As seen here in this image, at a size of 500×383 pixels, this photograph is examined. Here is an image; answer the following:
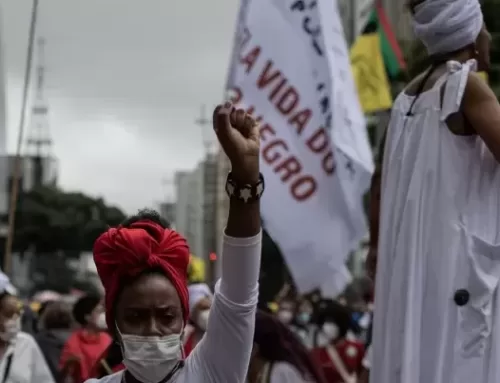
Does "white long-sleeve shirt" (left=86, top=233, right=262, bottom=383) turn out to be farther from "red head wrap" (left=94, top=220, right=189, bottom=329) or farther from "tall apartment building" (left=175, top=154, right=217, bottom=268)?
"tall apartment building" (left=175, top=154, right=217, bottom=268)

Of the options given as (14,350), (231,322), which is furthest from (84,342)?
(231,322)

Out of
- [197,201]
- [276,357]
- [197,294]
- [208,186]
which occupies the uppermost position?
[208,186]

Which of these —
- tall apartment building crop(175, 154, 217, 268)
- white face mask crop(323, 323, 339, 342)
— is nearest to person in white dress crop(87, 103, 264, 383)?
white face mask crop(323, 323, 339, 342)

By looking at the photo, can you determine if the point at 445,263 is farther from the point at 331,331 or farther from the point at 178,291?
the point at 331,331

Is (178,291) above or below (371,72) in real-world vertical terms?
below

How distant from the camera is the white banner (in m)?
8.52

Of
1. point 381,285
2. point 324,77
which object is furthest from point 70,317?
point 381,285

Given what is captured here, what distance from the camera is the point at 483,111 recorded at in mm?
4270

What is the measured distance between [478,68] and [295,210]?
13.0 feet

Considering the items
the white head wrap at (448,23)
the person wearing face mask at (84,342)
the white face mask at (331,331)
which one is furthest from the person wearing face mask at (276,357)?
the white face mask at (331,331)

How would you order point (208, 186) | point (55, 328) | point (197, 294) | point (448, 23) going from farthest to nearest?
1. point (208, 186)
2. point (55, 328)
3. point (197, 294)
4. point (448, 23)

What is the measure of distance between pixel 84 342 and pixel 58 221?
56.8 meters

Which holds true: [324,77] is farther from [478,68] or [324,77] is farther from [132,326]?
[132,326]

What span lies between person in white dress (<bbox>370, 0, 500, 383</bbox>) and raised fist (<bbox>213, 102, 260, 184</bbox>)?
136cm
